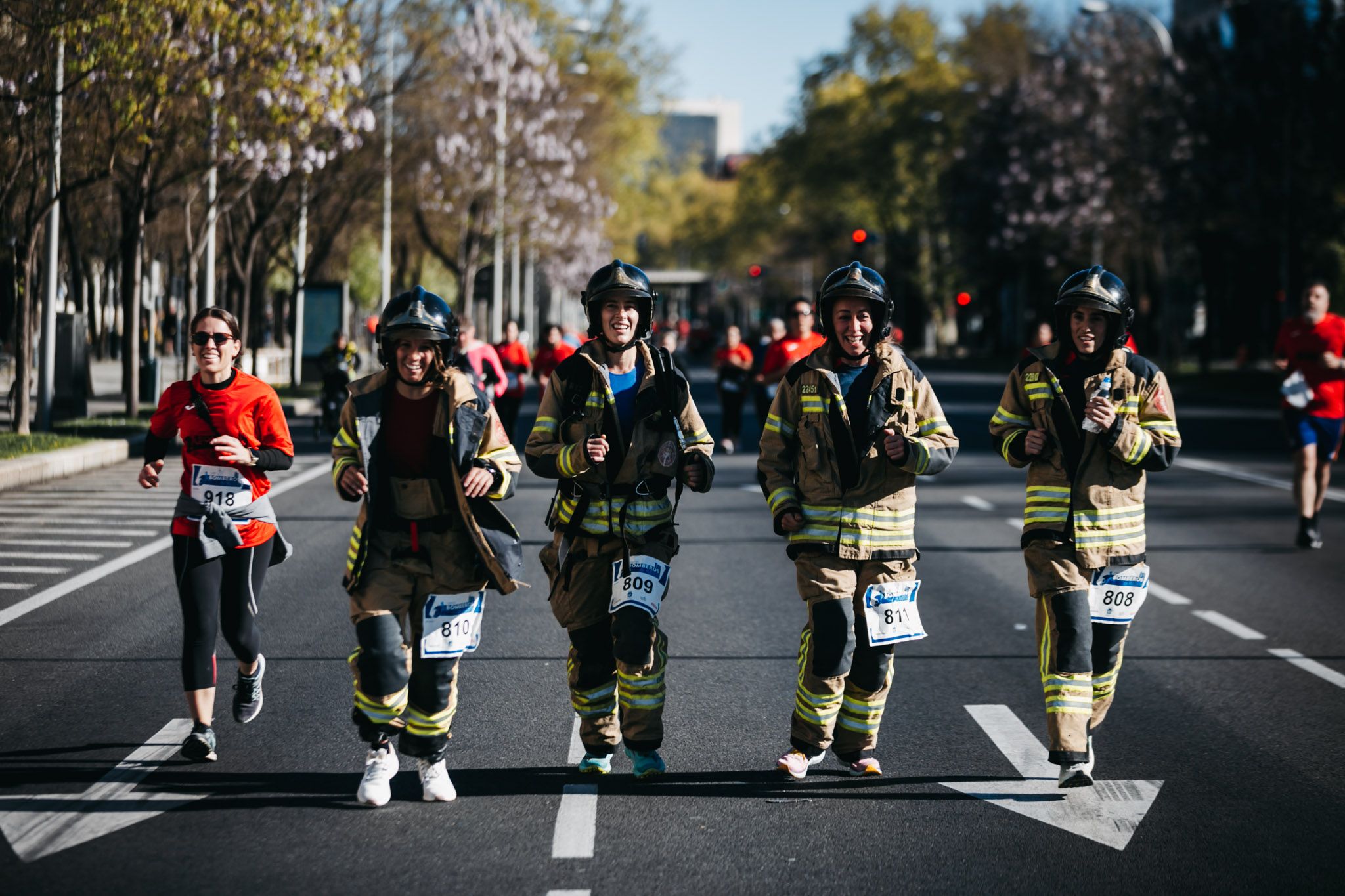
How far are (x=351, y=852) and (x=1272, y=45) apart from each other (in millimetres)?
35838

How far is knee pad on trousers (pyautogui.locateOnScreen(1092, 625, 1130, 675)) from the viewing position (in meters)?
6.02

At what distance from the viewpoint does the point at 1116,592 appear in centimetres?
597

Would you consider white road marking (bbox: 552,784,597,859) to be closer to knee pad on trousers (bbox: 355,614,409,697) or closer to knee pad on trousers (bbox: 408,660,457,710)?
knee pad on trousers (bbox: 408,660,457,710)

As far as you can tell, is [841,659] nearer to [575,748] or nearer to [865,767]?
[865,767]

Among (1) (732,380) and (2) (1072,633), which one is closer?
(2) (1072,633)

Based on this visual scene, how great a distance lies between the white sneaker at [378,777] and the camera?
5602 mm

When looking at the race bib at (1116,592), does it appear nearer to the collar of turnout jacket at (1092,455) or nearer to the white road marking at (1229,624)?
the collar of turnout jacket at (1092,455)

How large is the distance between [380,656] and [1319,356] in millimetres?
8700

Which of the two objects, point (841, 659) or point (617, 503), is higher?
point (617, 503)

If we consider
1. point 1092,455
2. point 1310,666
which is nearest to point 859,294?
point 1092,455

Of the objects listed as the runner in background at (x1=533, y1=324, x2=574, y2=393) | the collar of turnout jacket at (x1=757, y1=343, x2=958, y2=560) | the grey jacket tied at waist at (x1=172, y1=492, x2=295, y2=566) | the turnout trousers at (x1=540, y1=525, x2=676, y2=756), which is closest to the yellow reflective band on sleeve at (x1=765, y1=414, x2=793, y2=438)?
the collar of turnout jacket at (x1=757, y1=343, x2=958, y2=560)

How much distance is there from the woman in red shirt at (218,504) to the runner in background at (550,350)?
13.3 m

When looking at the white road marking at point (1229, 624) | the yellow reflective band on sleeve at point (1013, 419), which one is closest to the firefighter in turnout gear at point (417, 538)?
the yellow reflective band on sleeve at point (1013, 419)

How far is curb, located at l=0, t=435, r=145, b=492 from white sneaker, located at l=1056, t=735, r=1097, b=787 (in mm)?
12838
